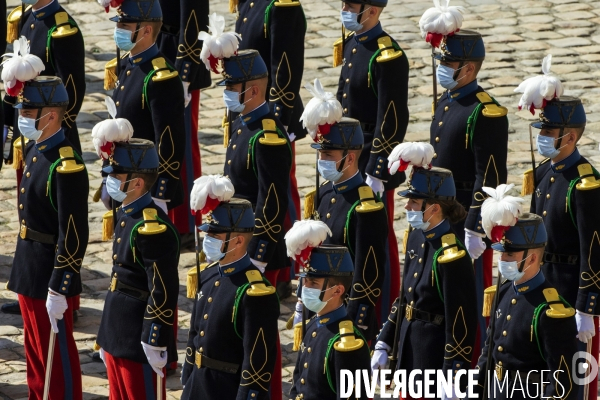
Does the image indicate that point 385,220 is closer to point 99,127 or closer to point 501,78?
point 99,127

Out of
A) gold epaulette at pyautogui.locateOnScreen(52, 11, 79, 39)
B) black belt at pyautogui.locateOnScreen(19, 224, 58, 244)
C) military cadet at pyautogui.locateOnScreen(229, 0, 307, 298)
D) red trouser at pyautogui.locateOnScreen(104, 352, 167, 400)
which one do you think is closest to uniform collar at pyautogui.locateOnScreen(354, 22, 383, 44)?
military cadet at pyautogui.locateOnScreen(229, 0, 307, 298)

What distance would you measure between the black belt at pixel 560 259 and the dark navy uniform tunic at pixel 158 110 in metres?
2.76

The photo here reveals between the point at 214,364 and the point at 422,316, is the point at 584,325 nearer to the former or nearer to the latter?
the point at 422,316

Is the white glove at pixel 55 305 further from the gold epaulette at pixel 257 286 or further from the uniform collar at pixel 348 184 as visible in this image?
the uniform collar at pixel 348 184

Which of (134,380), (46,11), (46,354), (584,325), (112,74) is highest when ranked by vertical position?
(46,11)

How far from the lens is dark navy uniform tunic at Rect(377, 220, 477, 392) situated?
8.41 m

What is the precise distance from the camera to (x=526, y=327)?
796 centimetres

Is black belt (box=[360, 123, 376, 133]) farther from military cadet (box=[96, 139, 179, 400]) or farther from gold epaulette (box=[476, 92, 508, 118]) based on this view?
military cadet (box=[96, 139, 179, 400])

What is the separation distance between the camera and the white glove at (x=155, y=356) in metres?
8.73

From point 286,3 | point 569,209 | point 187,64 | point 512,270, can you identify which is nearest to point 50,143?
point 286,3

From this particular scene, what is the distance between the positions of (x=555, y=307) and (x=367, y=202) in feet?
5.47

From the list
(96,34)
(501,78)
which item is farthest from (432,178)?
(96,34)

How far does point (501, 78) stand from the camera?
15.1 meters

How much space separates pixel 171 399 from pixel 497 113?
2.86 m
